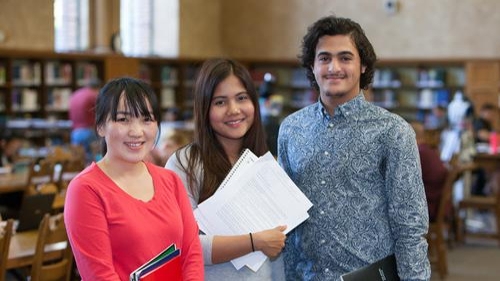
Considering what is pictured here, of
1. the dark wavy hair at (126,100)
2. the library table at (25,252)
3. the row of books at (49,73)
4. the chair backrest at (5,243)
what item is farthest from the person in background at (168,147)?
the row of books at (49,73)

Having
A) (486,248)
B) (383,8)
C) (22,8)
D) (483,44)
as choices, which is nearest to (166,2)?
(383,8)

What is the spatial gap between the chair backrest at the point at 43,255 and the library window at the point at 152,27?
1112 centimetres

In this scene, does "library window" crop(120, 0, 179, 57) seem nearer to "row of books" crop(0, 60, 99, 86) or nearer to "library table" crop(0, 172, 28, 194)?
"row of books" crop(0, 60, 99, 86)

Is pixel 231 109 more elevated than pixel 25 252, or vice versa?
pixel 231 109

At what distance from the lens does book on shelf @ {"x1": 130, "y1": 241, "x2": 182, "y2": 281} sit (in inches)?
79.0

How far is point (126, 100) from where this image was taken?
216 centimetres

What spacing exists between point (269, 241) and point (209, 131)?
0.42 metres

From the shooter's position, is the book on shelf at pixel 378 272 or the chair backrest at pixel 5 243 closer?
the book on shelf at pixel 378 272

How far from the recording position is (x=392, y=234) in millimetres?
2398

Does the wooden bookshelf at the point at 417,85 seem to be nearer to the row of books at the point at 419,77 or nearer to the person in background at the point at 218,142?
the row of books at the point at 419,77

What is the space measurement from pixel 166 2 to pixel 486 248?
28.4 feet

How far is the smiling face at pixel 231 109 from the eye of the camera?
2473 mm

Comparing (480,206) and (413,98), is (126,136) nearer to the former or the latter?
(480,206)

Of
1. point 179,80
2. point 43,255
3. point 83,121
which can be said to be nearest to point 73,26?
point 179,80
